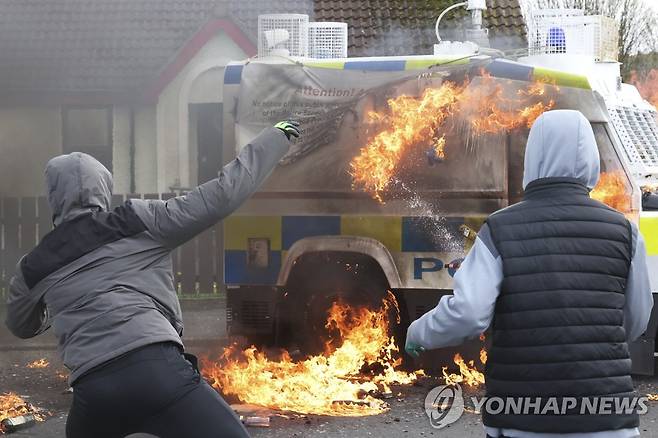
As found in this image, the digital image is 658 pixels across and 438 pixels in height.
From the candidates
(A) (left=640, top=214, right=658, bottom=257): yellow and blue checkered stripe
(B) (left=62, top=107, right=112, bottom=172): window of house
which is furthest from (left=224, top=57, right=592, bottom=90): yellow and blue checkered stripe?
(B) (left=62, top=107, right=112, bottom=172): window of house

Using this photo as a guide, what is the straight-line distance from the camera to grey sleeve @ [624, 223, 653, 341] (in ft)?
10.5

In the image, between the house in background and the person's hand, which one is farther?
the house in background

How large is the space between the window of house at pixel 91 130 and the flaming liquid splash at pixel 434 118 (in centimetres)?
1042

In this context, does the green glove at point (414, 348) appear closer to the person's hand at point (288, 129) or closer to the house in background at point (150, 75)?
the person's hand at point (288, 129)

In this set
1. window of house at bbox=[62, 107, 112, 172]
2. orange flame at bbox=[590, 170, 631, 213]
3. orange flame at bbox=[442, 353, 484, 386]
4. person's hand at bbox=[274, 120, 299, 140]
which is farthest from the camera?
window of house at bbox=[62, 107, 112, 172]

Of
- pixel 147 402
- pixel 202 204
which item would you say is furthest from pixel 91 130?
pixel 147 402

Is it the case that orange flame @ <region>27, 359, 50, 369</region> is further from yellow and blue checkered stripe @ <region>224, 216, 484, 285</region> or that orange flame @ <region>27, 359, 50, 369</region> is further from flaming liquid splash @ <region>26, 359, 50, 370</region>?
yellow and blue checkered stripe @ <region>224, 216, 484, 285</region>

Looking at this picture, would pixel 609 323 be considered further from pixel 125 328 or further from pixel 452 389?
pixel 452 389

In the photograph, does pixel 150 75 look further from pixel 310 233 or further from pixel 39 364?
pixel 310 233

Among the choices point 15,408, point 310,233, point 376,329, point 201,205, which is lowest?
point 15,408

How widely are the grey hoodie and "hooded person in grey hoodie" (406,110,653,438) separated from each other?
110cm

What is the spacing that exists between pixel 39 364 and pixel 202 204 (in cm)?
549

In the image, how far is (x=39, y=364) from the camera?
8.62m

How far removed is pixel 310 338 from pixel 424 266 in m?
1.15
